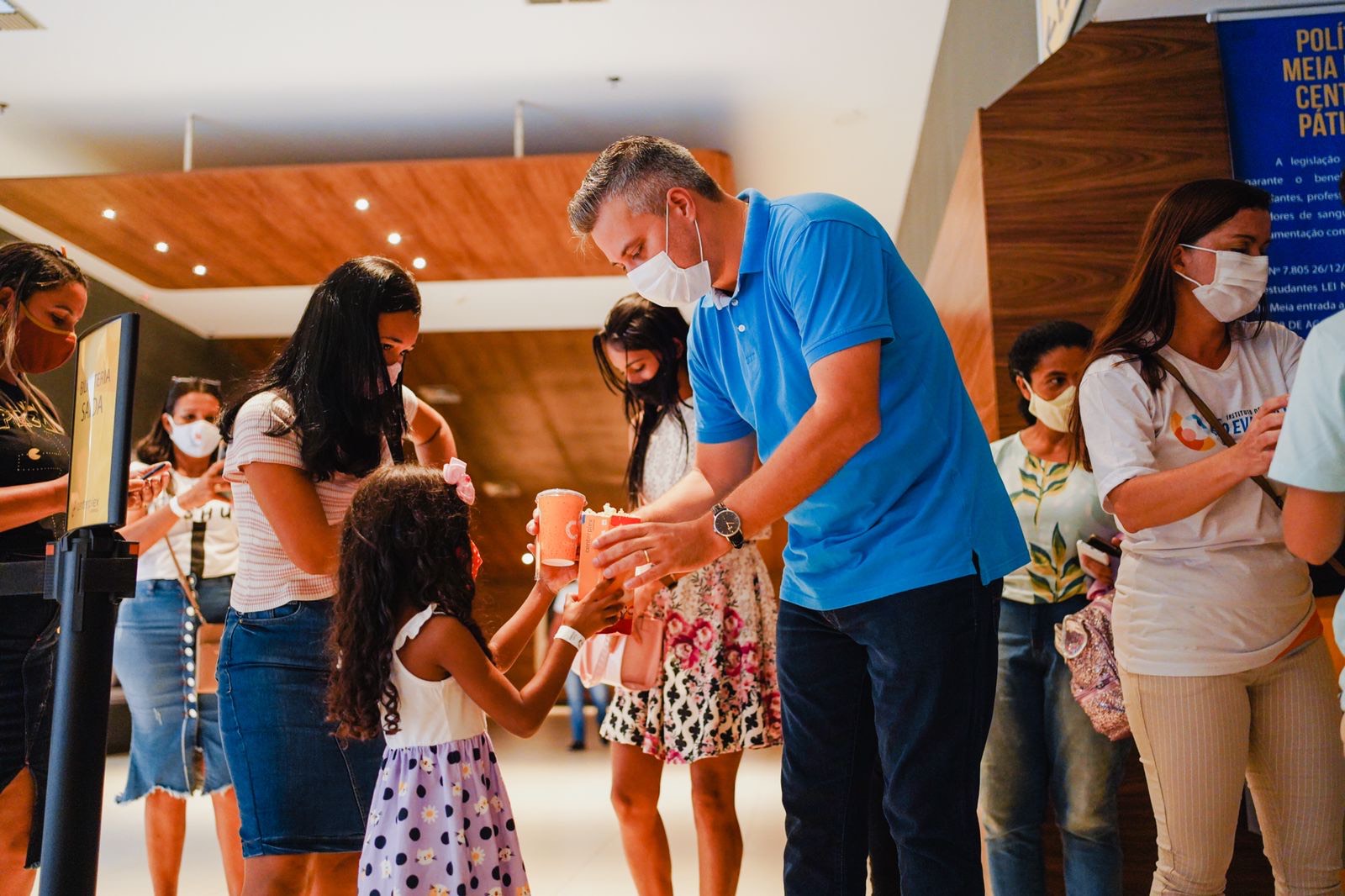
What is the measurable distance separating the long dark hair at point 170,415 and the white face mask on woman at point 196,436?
116 mm

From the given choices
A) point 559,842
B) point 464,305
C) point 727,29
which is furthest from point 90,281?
point 559,842

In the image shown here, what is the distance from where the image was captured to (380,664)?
175 cm

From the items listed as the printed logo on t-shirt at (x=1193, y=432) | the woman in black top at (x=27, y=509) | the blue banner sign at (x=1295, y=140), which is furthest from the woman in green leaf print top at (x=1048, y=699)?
the woman in black top at (x=27, y=509)

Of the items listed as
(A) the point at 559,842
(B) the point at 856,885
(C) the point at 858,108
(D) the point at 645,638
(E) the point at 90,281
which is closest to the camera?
(B) the point at 856,885

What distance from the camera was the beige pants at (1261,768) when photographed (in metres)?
1.62

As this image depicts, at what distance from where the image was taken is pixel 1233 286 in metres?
1.79

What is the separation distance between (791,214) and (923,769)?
0.80 meters

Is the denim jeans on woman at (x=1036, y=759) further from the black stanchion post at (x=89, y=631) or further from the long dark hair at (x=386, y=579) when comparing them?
the black stanchion post at (x=89, y=631)

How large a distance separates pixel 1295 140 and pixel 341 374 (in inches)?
96.9

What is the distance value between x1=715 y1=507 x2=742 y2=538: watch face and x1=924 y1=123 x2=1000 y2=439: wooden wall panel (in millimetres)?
1533

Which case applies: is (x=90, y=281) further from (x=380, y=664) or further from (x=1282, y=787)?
(x=1282, y=787)

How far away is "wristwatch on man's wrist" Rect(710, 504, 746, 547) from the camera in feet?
4.80

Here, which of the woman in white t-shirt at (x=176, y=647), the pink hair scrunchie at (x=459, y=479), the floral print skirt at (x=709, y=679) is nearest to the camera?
the pink hair scrunchie at (x=459, y=479)

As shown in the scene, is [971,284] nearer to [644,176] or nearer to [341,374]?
[644,176]
